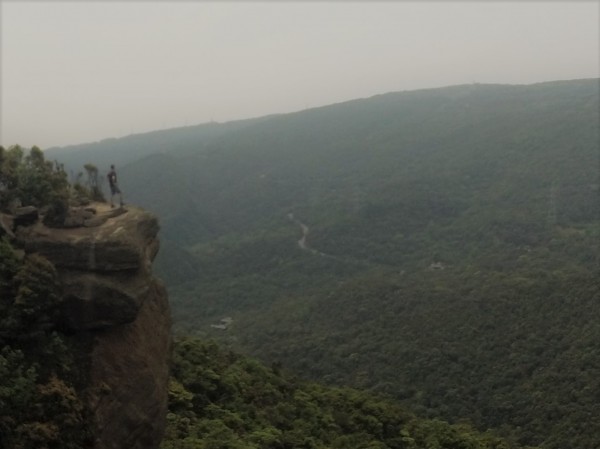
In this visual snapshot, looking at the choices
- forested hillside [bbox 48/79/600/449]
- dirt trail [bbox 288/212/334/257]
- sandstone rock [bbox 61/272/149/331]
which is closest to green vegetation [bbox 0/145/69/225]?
sandstone rock [bbox 61/272/149/331]

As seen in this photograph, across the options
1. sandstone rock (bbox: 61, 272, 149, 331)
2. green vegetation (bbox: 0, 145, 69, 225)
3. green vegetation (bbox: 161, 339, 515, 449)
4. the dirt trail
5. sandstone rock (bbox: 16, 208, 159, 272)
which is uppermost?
green vegetation (bbox: 0, 145, 69, 225)

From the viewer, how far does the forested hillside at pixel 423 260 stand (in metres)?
48.2

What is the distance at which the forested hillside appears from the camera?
48250 millimetres

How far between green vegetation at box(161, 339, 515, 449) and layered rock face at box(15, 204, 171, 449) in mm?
2216

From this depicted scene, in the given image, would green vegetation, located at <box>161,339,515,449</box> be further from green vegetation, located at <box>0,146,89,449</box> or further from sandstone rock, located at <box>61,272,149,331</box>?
sandstone rock, located at <box>61,272,149,331</box>

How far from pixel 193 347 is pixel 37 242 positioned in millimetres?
14774

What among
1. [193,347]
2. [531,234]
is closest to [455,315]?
[193,347]

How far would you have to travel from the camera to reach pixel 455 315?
61438mm

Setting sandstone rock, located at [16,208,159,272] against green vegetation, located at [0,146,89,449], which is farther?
sandstone rock, located at [16,208,159,272]

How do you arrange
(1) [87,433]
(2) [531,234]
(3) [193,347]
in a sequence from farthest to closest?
(2) [531,234] < (3) [193,347] < (1) [87,433]

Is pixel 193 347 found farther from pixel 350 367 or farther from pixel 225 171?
pixel 225 171

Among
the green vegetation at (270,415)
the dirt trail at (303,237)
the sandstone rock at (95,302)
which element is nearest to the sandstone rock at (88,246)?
the sandstone rock at (95,302)

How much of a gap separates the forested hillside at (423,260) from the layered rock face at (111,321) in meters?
29.5

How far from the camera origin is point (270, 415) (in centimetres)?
2597
